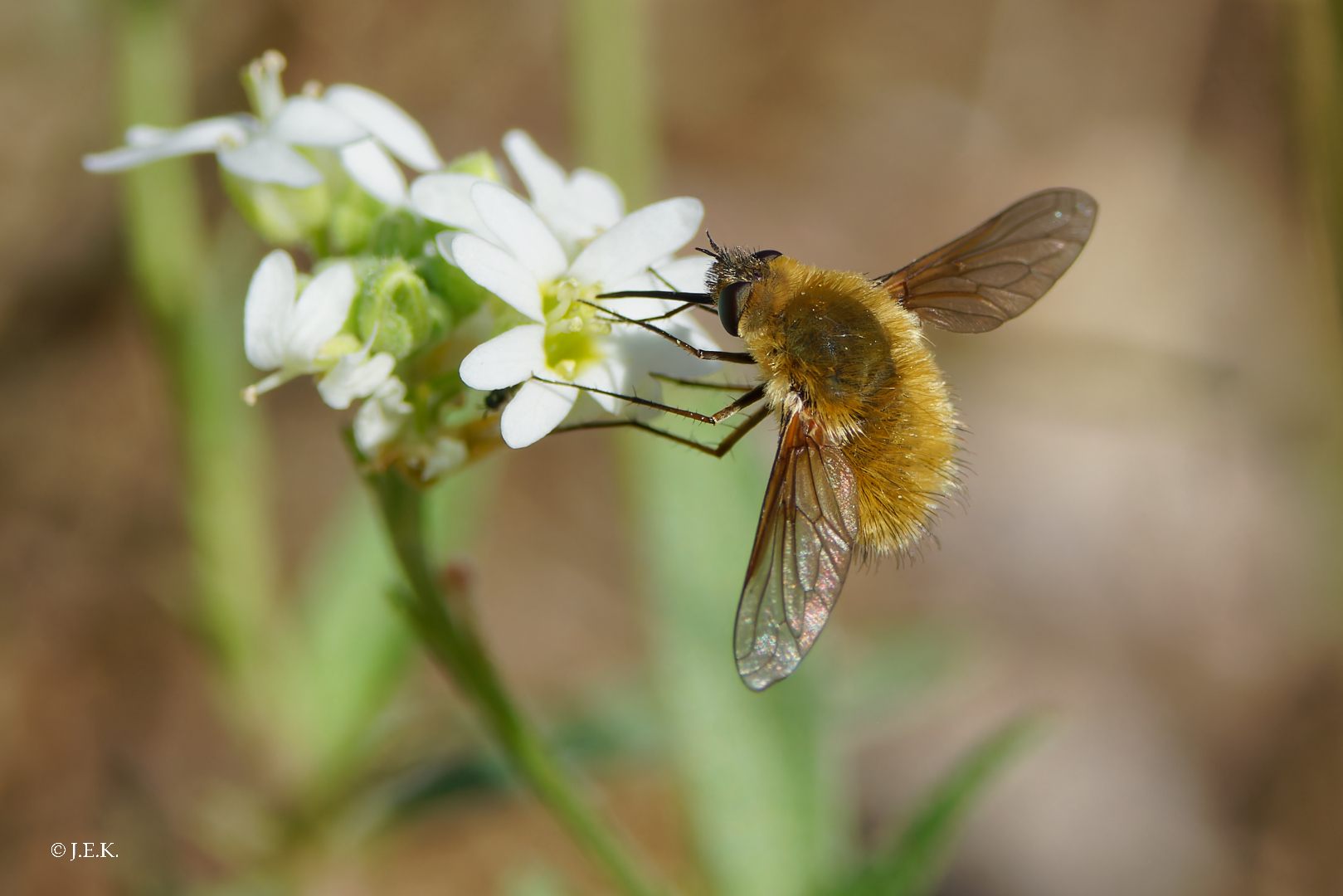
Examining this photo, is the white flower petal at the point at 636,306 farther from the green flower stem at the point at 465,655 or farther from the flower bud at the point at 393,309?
the green flower stem at the point at 465,655

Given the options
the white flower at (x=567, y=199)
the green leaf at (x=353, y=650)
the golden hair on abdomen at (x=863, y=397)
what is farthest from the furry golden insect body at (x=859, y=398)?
the green leaf at (x=353, y=650)

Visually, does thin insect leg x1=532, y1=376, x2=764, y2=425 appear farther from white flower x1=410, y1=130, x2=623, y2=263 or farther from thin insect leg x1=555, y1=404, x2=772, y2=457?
white flower x1=410, y1=130, x2=623, y2=263

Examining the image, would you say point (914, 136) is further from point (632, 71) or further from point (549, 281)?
point (549, 281)

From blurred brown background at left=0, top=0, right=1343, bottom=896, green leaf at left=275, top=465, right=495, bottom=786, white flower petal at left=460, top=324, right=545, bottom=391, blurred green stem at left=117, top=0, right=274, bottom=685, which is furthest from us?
blurred brown background at left=0, top=0, right=1343, bottom=896

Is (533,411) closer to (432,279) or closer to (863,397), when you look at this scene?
(432,279)

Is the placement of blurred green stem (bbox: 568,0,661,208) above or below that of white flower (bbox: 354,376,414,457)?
above

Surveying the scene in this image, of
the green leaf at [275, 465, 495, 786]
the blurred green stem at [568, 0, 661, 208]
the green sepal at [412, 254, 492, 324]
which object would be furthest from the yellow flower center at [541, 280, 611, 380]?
the blurred green stem at [568, 0, 661, 208]

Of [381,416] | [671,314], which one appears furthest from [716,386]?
[381,416]

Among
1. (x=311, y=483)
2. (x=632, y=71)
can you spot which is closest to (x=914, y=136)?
(x=632, y=71)
